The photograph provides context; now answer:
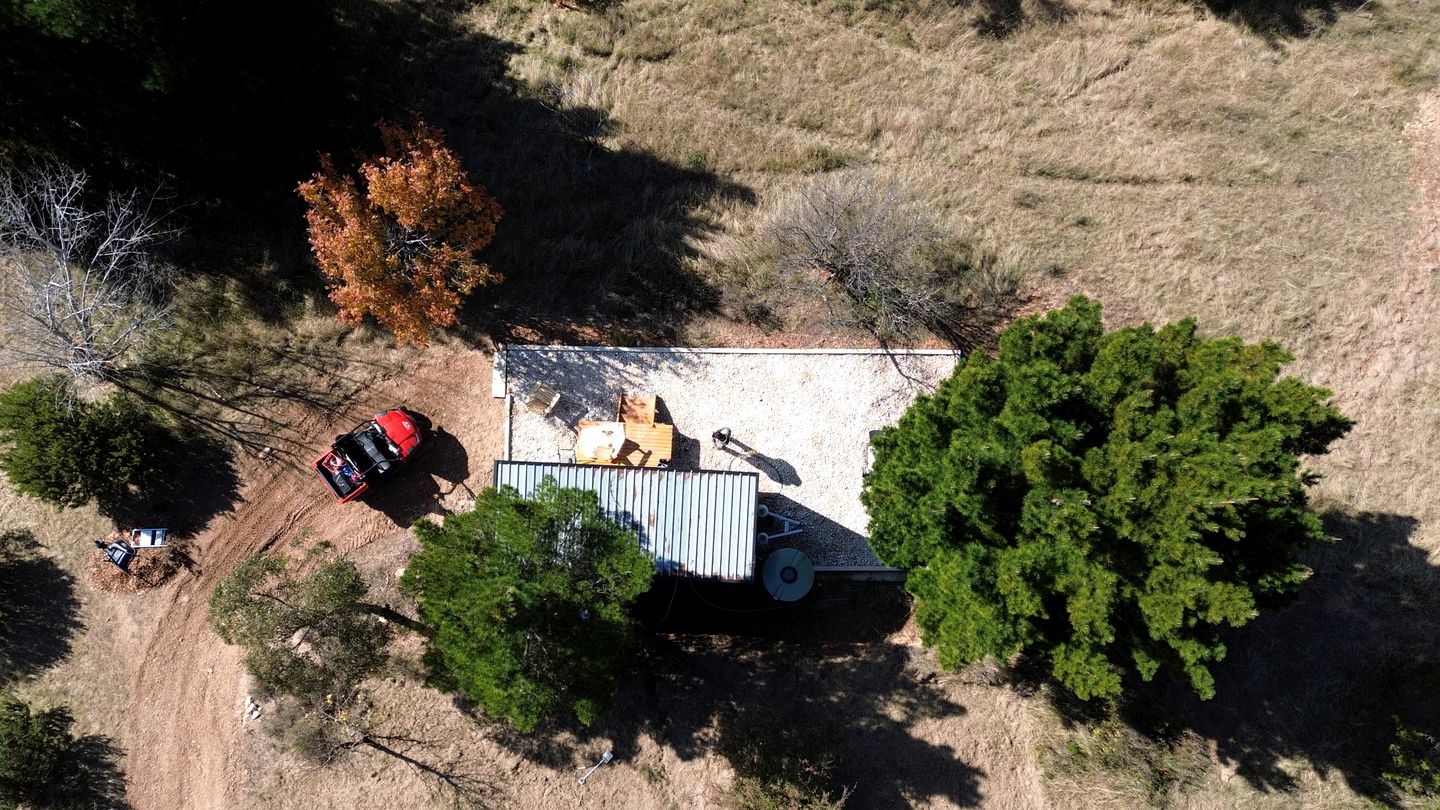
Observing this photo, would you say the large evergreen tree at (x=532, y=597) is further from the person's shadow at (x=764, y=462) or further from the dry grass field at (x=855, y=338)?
the person's shadow at (x=764, y=462)

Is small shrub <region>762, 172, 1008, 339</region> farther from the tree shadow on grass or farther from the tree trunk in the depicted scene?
the tree trunk

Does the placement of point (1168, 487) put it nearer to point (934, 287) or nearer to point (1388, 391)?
point (934, 287)

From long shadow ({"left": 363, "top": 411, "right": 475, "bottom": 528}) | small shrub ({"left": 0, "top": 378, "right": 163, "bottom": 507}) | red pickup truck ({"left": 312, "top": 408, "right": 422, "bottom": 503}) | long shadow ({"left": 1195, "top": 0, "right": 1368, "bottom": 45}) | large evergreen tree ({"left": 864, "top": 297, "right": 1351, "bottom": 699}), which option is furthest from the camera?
long shadow ({"left": 1195, "top": 0, "right": 1368, "bottom": 45})

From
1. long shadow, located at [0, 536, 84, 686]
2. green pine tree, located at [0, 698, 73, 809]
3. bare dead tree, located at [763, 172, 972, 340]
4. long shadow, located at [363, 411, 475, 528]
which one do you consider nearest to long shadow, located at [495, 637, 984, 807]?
long shadow, located at [363, 411, 475, 528]

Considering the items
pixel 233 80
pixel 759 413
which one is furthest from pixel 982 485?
pixel 233 80

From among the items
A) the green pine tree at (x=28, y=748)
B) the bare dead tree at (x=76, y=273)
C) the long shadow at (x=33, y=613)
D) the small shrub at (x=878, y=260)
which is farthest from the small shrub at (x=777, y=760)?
the bare dead tree at (x=76, y=273)

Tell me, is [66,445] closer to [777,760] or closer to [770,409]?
[770,409]
